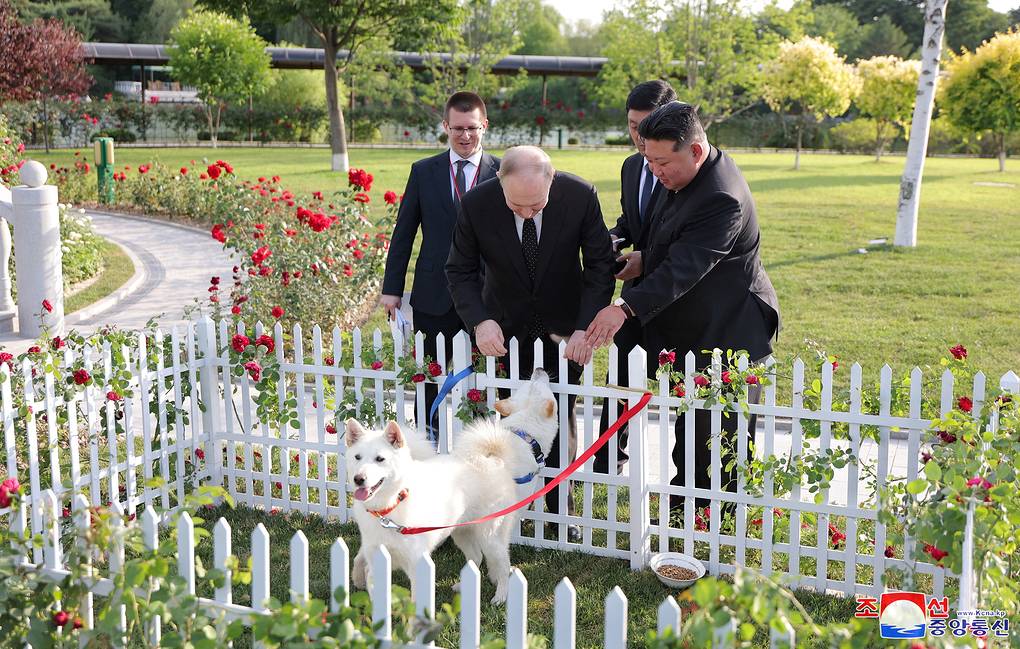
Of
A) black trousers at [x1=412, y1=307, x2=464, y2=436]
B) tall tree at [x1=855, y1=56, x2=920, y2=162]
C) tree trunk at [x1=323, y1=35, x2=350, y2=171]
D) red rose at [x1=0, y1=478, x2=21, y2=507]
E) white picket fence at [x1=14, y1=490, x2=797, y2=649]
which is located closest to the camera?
white picket fence at [x1=14, y1=490, x2=797, y2=649]

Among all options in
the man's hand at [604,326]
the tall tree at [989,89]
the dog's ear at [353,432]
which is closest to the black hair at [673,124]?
the man's hand at [604,326]

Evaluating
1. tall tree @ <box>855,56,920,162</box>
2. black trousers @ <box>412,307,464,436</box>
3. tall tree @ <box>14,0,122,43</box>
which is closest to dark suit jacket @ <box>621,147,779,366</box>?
black trousers @ <box>412,307,464,436</box>

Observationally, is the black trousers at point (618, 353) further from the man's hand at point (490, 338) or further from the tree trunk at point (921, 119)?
the tree trunk at point (921, 119)

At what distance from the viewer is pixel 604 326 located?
4148 mm

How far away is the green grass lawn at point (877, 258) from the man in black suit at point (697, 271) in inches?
106

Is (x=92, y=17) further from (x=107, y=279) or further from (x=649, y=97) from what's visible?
(x=649, y=97)

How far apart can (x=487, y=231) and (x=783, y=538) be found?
1.92 meters

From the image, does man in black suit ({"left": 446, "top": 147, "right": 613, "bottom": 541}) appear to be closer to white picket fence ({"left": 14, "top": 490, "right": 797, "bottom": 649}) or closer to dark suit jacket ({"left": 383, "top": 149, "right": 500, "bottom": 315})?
dark suit jacket ({"left": 383, "top": 149, "right": 500, "bottom": 315})

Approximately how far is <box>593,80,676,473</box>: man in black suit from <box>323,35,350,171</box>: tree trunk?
20.0 m

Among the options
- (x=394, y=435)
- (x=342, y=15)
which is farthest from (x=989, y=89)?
(x=394, y=435)

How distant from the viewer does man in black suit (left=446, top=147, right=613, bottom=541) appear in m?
4.42

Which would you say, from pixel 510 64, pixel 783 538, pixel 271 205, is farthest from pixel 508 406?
pixel 510 64

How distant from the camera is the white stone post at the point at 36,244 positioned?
8477mm

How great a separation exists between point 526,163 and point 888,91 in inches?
1306
